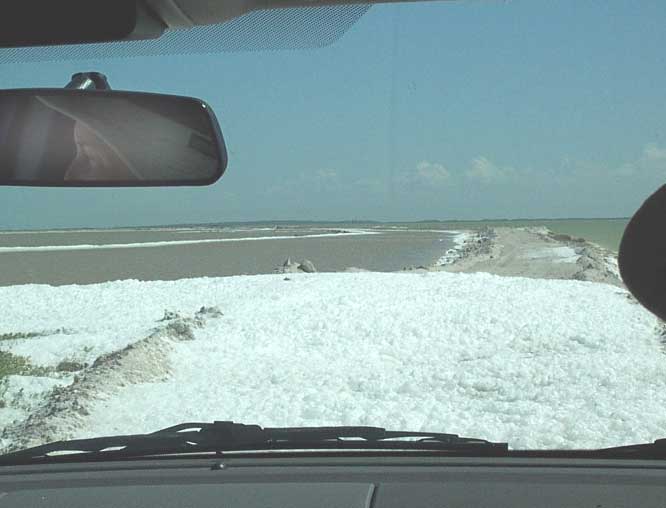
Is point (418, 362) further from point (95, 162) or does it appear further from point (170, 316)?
point (170, 316)

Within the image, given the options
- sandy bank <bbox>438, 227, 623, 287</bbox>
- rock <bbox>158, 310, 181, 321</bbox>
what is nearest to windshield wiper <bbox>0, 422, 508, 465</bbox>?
sandy bank <bbox>438, 227, 623, 287</bbox>

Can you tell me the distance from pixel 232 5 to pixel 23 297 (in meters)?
5.85

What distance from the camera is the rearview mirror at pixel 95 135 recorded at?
2.36m

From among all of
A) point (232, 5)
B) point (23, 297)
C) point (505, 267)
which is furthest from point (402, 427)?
point (23, 297)

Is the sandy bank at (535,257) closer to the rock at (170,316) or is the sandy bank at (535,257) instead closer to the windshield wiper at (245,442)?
the windshield wiper at (245,442)

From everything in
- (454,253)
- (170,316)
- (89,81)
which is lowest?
(454,253)

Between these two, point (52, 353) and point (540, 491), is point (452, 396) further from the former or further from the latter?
point (52, 353)

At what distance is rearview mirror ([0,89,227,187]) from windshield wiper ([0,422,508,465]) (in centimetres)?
85

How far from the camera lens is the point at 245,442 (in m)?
2.79

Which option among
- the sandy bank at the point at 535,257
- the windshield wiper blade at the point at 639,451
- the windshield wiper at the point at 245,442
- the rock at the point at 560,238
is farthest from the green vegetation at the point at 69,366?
the rock at the point at 560,238

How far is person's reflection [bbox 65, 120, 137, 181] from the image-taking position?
2.40 m

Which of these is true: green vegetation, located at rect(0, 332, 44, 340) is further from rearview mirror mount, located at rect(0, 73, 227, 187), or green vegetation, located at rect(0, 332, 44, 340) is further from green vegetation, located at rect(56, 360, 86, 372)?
rearview mirror mount, located at rect(0, 73, 227, 187)

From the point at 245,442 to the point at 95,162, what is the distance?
97 cm

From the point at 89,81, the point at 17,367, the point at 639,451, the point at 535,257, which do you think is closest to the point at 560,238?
the point at 535,257
